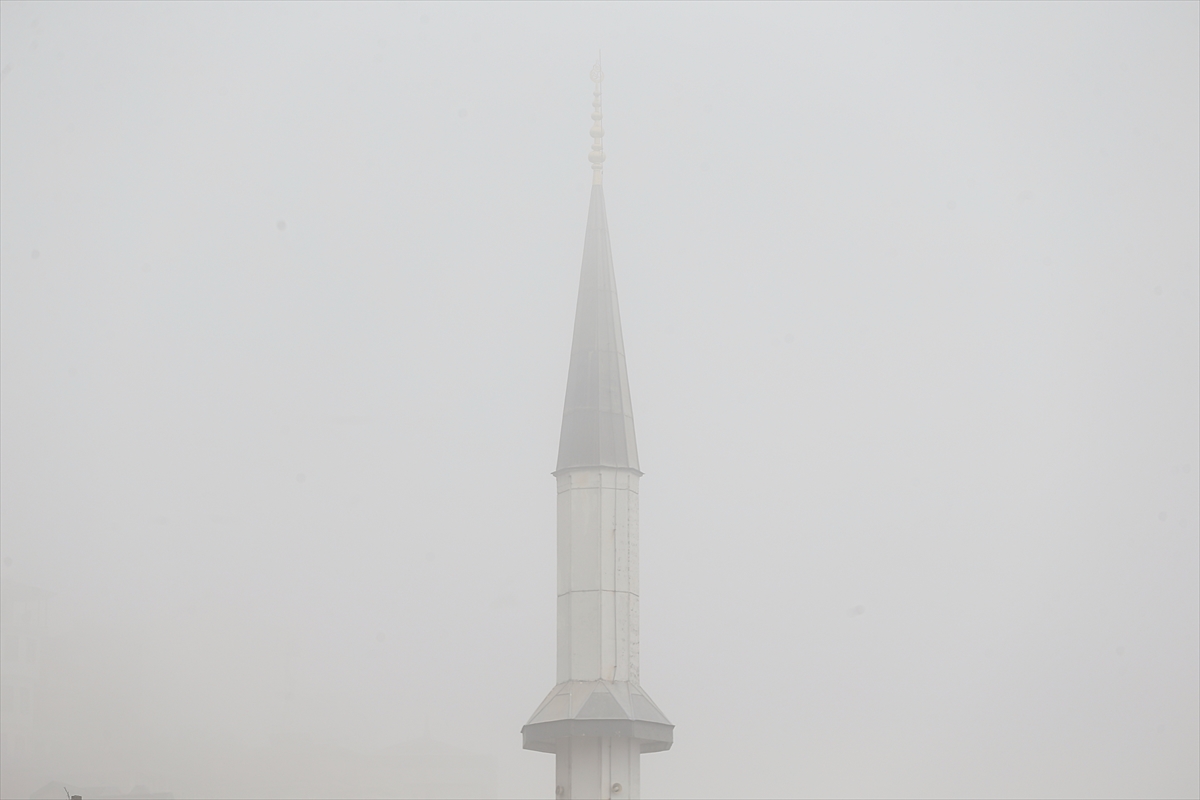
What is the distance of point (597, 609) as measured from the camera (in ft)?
73.4

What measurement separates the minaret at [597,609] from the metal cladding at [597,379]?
24mm

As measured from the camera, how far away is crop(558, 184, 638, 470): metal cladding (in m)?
23.5

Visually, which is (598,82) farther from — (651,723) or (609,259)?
(651,723)

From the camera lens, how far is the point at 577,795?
21.9 meters

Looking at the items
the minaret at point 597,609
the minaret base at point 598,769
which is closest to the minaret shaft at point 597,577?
the minaret at point 597,609

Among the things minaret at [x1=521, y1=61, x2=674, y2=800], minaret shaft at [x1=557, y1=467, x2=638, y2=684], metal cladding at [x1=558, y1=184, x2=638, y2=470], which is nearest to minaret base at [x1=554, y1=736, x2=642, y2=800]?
minaret at [x1=521, y1=61, x2=674, y2=800]

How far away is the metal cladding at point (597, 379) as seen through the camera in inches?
923

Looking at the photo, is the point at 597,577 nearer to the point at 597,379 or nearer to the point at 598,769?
the point at 598,769

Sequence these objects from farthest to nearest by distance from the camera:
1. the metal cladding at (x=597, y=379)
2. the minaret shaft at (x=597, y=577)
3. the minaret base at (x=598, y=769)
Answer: the metal cladding at (x=597, y=379)
the minaret shaft at (x=597, y=577)
the minaret base at (x=598, y=769)

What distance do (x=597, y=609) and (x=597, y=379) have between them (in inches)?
170

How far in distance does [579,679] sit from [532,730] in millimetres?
1160

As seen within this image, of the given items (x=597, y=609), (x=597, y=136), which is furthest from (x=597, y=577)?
(x=597, y=136)

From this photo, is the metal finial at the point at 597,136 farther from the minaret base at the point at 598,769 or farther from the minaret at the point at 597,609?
the minaret base at the point at 598,769

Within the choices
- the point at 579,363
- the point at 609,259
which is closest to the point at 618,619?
the point at 579,363
